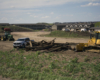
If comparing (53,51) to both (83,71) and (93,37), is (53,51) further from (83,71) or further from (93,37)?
(83,71)

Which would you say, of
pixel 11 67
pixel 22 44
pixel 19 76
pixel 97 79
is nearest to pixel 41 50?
pixel 22 44

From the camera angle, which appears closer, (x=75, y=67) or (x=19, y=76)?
(x=19, y=76)

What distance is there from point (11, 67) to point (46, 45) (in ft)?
23.3

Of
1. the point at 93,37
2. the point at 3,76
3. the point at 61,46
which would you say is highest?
the point at 93,37

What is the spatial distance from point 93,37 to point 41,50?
6772 mm

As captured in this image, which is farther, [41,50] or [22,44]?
[22,44]

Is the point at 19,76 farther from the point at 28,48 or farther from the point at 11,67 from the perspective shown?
the point at 28,48

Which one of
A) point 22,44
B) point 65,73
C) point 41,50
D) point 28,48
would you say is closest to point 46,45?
point 41,50

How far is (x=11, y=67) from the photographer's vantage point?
1024 centimetres

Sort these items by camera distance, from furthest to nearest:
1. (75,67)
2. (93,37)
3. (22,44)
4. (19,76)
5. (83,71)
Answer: (22,44)
(93,37)
(75,67)
(83,71)
(19,76)

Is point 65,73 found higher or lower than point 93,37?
lower

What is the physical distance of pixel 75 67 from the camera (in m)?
9.68

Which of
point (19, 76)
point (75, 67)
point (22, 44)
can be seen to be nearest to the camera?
point (19, 76)

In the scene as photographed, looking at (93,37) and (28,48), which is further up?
(93,37)
